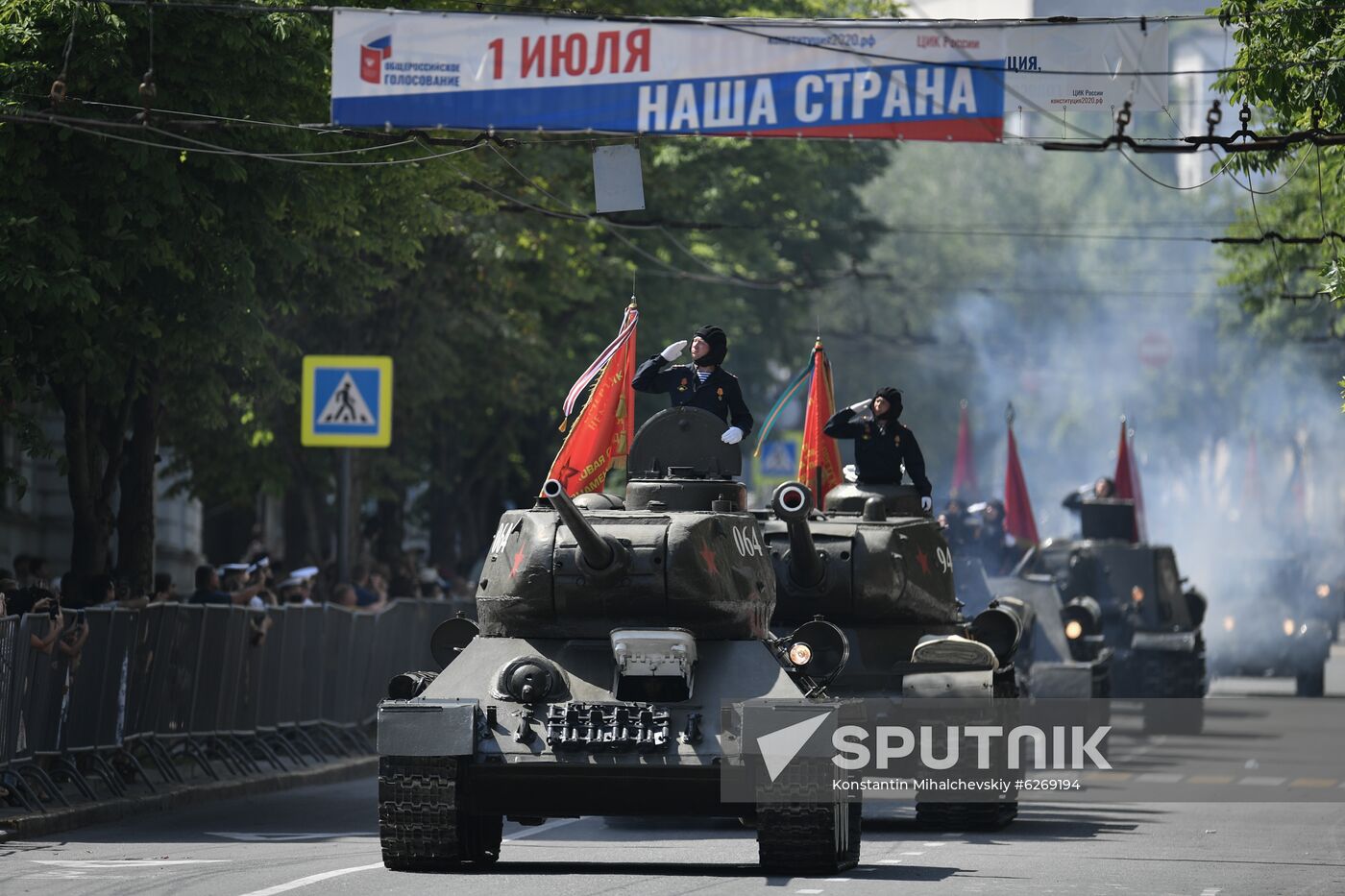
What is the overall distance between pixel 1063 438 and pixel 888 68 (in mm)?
80194

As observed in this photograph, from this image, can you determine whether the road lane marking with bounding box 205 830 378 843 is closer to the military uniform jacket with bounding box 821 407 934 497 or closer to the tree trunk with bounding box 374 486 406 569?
the military uniform jacket with bounding box 821 407 934 497

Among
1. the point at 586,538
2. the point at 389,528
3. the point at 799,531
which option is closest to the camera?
the point at 586,538

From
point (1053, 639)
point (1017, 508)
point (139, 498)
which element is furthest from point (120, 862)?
point (1017, 508)

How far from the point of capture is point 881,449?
1984 cm

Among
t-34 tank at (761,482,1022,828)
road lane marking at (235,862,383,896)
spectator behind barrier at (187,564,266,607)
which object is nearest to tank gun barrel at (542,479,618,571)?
road lane marking at (235,862,383,896)

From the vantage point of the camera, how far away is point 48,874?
14852 mm

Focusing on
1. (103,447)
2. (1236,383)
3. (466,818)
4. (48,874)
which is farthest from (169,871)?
(1236,383)

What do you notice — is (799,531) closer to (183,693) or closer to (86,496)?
(183,693)

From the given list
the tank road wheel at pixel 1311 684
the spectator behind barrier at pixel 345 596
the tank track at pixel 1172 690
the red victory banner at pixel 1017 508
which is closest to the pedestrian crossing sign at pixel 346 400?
the spectator behind barrier at pixel 345 596

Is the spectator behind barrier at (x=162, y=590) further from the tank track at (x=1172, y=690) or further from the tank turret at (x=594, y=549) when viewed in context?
the tank track at (x=1172, y=690)

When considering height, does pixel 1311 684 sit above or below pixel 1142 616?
below

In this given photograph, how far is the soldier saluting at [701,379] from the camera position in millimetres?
17828

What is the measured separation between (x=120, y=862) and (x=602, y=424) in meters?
5.76

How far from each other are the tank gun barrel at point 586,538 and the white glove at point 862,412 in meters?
4.85
